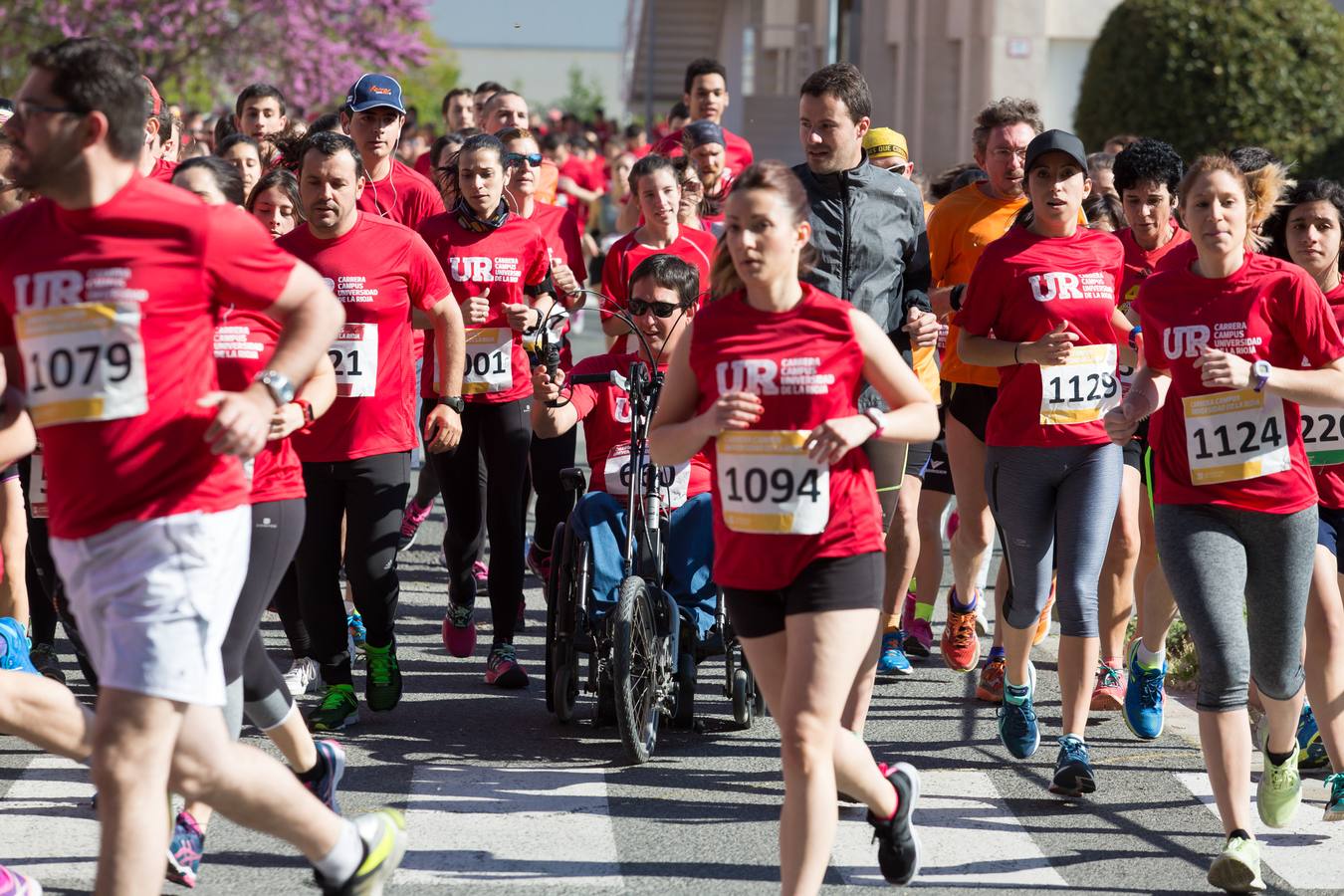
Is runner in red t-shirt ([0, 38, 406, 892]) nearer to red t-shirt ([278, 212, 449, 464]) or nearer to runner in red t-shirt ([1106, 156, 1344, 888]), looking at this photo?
red t-shirt ([278, 212, 449, 464])

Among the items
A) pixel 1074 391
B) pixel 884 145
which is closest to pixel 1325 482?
pixel 1074 391

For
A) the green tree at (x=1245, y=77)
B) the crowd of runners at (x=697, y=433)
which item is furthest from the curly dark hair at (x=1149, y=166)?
the green tree at (x=1245, y=77)

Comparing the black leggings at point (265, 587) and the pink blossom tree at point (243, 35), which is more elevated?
the pink blossom tree at point (243, 35)

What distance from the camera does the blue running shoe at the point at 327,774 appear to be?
18.0ft

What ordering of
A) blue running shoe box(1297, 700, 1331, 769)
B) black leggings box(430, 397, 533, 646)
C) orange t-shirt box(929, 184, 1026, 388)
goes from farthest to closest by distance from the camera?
1. orange t-shirt box(929, 184, 1026, 388)
2. black leggings box(430, 397, 533, 646)
3. blue running shoe box(1297, 700, 1331, 769)

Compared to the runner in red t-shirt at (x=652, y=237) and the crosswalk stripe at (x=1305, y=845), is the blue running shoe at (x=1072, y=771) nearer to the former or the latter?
the crosswalk stripe at (x=1305, y=845)

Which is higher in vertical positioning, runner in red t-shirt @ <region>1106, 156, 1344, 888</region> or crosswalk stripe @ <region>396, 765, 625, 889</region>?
runner in red t-shirt @ <region>1106, 156, 1344, 888</region>

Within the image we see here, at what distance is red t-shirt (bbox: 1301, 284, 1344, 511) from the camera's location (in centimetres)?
617

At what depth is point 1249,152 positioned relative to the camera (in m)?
6.69

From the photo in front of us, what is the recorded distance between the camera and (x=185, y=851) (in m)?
5.27

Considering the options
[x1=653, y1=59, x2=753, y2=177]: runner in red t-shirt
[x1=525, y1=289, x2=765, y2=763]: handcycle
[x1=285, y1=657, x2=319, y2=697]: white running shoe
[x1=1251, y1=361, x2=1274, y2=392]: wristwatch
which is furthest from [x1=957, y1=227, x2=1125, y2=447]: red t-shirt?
[x1=653, y1=59, x2=753, y2=177]: runner in red t-shirt

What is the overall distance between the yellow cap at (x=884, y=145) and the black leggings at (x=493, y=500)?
6.23ft

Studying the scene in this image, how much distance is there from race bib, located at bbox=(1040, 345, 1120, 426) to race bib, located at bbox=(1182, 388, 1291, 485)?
3.08ft

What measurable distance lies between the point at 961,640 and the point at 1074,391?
192 centimetres
